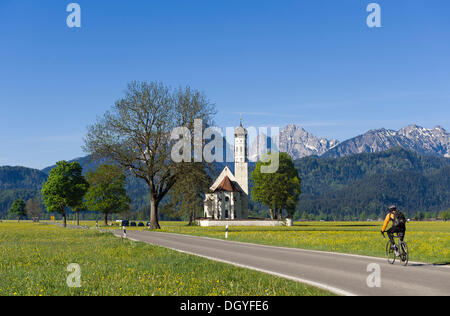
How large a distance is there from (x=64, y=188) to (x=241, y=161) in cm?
4263

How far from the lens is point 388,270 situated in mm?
14102

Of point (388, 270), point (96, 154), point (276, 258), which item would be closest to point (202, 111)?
point (96, 154)

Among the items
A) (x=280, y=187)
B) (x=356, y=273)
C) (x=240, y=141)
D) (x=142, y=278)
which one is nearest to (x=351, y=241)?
(x=356, y=273)

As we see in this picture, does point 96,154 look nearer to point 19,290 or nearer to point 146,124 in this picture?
point 146,124

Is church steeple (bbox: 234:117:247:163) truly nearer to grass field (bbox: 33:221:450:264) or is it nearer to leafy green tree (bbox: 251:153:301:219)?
leafy green tree (bbox: 251:153:301:219)

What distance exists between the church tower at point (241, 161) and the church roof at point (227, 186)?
2.61 meters

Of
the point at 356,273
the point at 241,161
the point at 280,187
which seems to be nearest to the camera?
the point at 356,273

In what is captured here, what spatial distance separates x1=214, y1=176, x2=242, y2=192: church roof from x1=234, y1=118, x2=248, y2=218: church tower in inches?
103

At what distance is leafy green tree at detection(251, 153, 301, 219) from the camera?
87625 millimetres

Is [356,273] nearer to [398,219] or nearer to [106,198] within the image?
[398,219]

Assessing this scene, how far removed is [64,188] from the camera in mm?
79000

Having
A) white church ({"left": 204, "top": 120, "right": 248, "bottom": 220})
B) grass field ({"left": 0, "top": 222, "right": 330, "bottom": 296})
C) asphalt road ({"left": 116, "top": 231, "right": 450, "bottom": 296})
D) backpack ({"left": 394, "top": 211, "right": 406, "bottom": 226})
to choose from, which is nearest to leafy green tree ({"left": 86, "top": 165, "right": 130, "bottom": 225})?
white church ({"left": 204, "top": 120, "right": 248, "bottom": 220})

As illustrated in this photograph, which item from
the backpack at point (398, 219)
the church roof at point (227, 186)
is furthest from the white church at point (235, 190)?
the backpack at point (398, 219)
